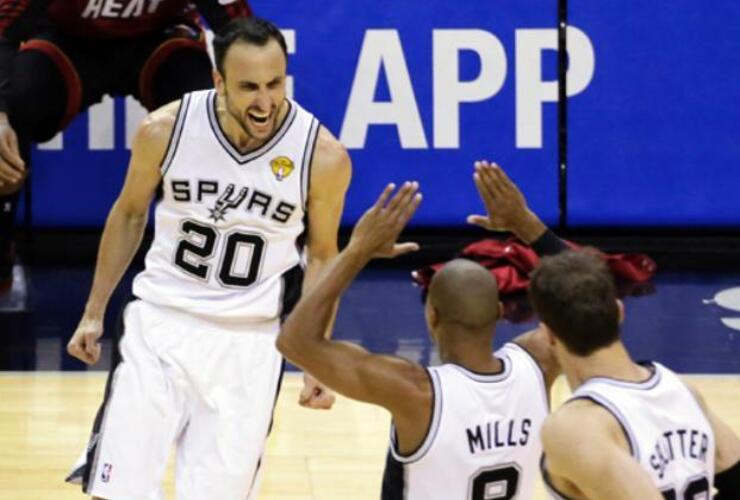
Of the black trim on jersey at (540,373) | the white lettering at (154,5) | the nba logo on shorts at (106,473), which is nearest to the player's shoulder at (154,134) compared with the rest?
the nba logo on shorts at (106,473)

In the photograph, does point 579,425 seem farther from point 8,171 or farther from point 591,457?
point 8,171

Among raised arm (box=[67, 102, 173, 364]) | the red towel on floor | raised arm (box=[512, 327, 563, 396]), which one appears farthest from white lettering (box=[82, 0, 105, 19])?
raised arm (box=[512, 327, 563, 396])

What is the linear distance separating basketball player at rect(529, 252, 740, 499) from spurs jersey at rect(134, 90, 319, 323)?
1577 millimetres

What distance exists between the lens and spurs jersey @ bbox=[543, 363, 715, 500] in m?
3.62

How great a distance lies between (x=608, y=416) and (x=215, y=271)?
188 centimetres

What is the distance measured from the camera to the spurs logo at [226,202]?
17.3 ft

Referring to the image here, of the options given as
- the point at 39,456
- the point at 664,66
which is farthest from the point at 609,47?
the point at 39,456

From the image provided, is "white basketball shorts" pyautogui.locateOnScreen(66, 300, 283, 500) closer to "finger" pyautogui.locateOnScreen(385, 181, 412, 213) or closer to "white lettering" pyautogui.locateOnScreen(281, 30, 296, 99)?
"finger" pyautogui.locateOnScreen(385, 181, 412, 213)

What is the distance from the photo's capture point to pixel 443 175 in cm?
970

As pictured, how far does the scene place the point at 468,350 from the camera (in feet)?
14.0

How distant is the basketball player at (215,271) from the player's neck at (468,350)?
3.12ft

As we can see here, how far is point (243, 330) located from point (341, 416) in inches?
78.9

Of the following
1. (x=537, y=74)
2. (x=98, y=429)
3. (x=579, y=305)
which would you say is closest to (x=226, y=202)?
(x=98, y=429)

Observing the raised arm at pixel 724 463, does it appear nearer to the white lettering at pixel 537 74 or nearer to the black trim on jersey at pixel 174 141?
the black trim on jersey at pixel 174 141
